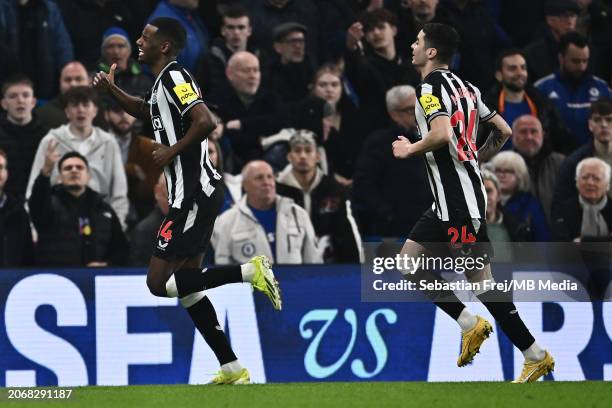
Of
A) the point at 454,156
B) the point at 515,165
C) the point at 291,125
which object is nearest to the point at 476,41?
the point at 515,165

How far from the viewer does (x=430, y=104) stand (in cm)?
870

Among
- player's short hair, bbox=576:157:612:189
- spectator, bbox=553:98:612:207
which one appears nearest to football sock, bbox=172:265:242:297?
player's short hair, bbox=576:157:612:189

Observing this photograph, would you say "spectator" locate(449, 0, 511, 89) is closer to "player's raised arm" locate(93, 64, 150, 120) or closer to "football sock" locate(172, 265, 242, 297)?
"player's raised arm" locate(93, 64, 150, 120)

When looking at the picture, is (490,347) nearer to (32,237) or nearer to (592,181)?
(592,181)

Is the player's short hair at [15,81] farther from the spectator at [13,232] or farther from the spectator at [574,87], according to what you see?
the spectator at [574,87]

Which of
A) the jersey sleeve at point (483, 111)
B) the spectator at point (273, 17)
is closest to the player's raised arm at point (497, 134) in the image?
the jersey sleeve at point (483, 111)

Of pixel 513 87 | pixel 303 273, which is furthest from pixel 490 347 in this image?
pixel 513 87

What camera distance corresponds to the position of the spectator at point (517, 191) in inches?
493

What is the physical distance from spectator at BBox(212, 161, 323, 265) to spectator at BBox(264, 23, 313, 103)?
2.11m

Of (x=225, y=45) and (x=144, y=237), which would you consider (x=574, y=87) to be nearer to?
(x=225, y=45)

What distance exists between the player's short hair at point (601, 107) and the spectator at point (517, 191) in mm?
866

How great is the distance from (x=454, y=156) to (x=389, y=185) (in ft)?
11.8

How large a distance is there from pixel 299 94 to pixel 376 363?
3.77 m

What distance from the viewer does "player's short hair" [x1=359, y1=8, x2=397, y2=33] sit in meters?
13.7
